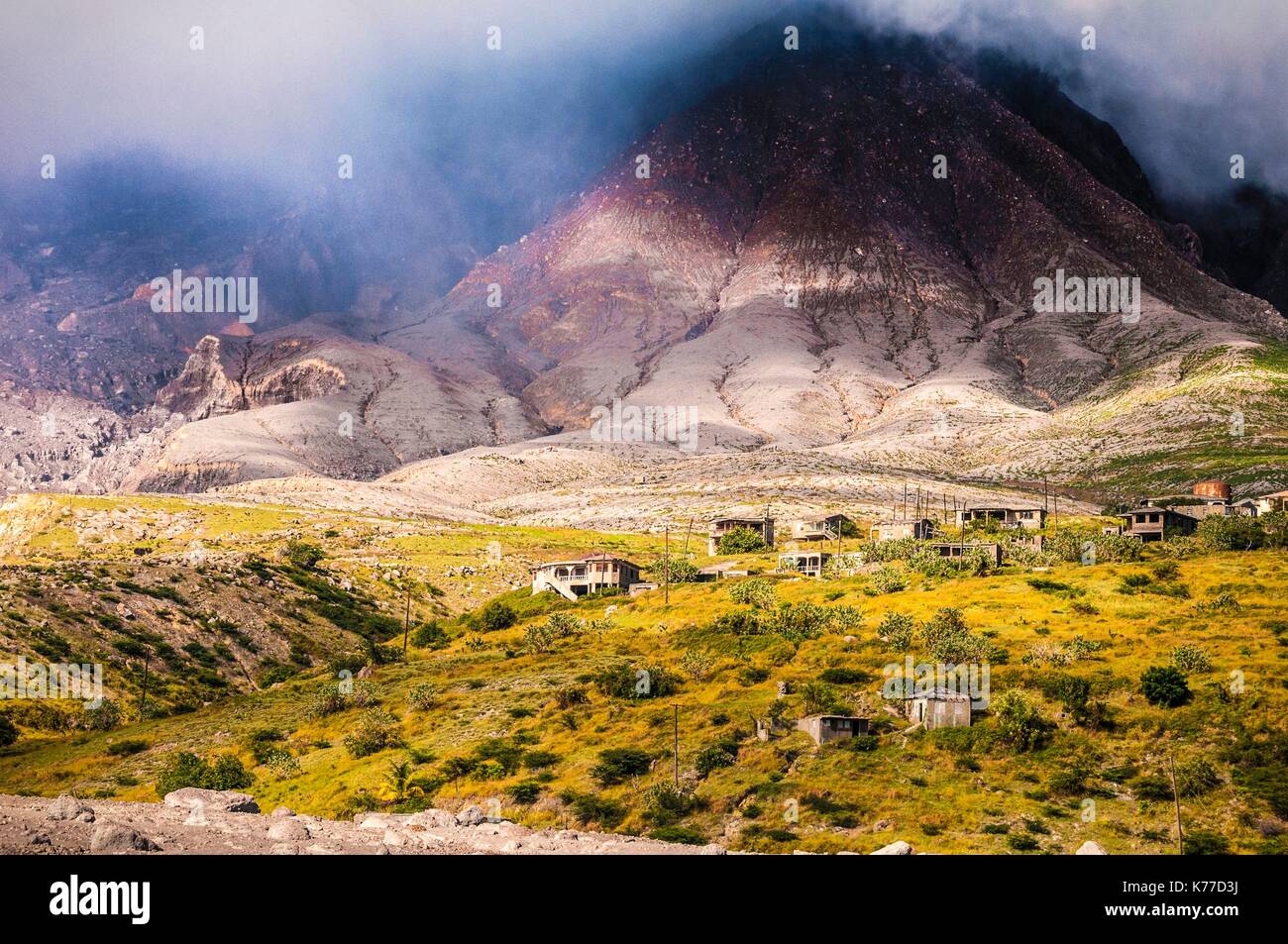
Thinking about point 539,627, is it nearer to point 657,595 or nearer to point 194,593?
point 657,595

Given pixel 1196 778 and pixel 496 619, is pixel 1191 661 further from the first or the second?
pixel 496 619

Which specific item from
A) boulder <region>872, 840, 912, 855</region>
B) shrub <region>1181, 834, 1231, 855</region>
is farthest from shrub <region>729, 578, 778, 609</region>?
boulder <region>872, 840, 912, 855</region>

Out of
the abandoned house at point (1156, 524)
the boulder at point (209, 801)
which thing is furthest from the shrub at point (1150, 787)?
the abandoned house at point (1156, 524)

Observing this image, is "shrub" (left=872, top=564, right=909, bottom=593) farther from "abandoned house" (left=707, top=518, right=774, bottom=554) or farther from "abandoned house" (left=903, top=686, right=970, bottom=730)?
"abandoned house" (left=707, top=518, right=774, bottom=554)

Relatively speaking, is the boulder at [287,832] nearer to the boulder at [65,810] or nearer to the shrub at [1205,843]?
the boulder at [65,810]

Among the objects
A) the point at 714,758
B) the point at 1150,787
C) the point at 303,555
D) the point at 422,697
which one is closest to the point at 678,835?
the point at 714,758

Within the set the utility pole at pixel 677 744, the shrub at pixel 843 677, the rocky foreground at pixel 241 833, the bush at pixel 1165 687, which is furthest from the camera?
the shrub at pixel 843 677
